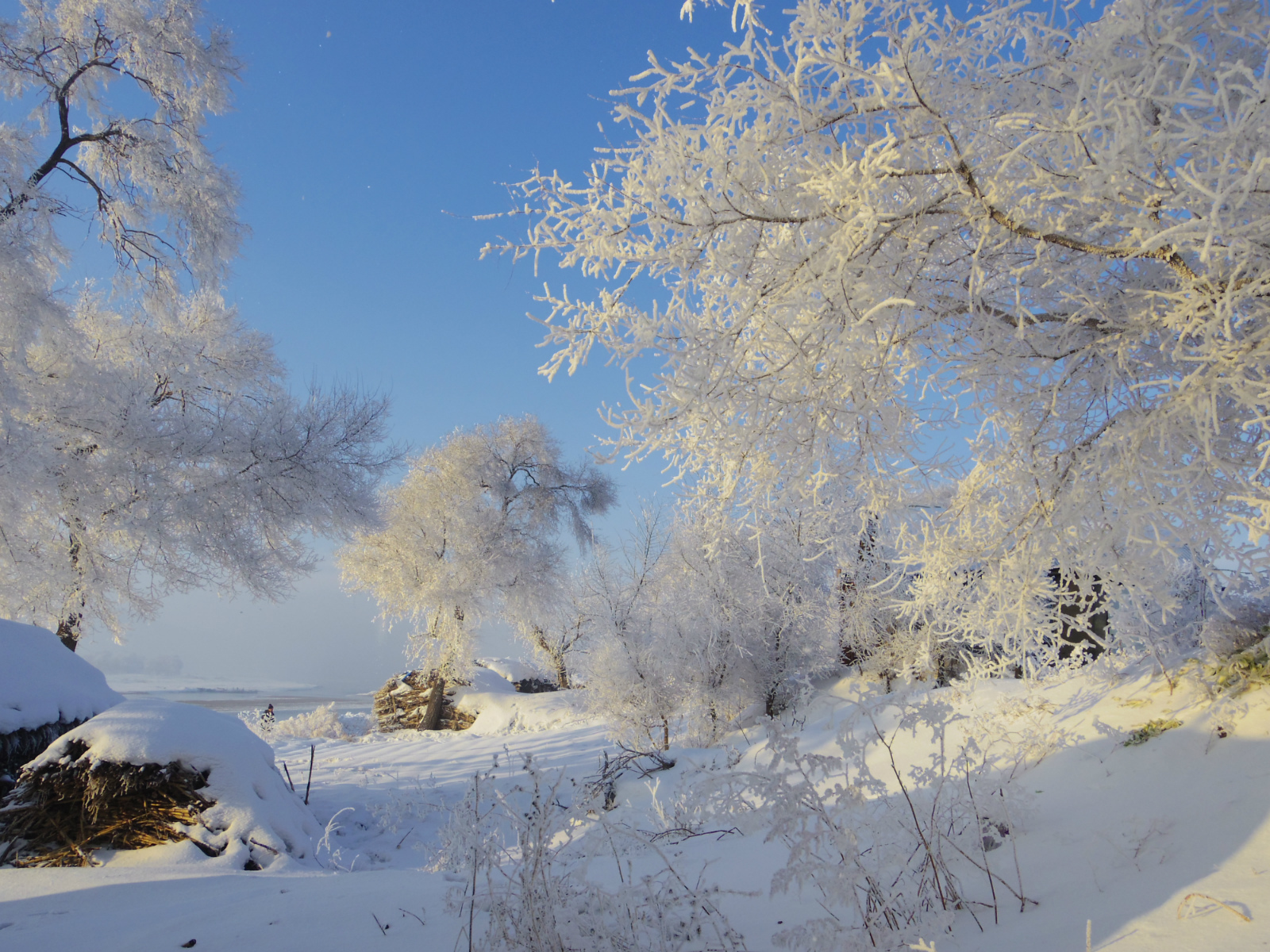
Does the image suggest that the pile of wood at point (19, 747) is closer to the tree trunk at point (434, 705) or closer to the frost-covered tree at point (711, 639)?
the frost-covered tree at point (711, 639)

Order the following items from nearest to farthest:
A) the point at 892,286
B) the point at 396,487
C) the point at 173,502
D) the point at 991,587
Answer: the point at 892,286 < the point at 991,587 < the point at 173,502 < the point at 396,487

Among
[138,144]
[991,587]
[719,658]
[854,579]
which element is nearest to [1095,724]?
[991,587]

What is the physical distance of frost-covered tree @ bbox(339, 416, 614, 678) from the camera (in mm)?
16656

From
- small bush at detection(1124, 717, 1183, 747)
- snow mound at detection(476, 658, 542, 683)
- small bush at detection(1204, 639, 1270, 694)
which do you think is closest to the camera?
small bush at detection(1204, 639, 1270, 694)

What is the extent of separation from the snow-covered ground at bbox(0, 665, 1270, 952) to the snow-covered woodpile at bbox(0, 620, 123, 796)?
1.56 meters

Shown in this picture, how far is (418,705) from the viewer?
17.9 m

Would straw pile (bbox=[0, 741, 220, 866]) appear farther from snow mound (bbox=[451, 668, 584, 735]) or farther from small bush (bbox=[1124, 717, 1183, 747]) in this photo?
snow mound (bbox=[451, 668, 584, 735])

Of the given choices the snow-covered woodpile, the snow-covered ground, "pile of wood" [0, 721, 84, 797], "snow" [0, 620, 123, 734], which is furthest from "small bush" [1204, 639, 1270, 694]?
"snow" [0, 620, 123, 734]

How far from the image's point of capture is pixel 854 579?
11781 millimetres

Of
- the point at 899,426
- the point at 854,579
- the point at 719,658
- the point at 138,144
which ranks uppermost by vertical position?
the point at 138,144

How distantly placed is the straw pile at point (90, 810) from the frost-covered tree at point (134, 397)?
18.1ft

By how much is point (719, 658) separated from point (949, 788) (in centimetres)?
674

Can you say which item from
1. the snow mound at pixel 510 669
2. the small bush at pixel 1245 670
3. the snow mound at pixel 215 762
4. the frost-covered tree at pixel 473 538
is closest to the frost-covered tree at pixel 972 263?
the small bush at pixel 1245 670

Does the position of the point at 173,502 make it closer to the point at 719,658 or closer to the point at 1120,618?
the point at 719,658
